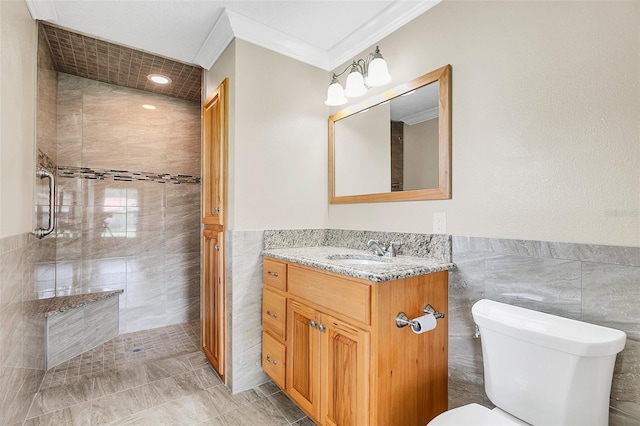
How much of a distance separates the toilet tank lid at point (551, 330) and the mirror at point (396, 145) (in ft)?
2.00

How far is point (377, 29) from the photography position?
191 centimetres

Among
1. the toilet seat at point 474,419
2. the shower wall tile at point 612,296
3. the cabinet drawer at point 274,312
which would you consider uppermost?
the shower wall tile at point 612,296

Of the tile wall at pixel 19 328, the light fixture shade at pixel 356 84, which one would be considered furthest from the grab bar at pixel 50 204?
the light fixture shade at pixel 356 84

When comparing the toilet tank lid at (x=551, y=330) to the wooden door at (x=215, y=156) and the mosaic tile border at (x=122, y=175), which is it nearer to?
the wooden door at (x=215, y=156)

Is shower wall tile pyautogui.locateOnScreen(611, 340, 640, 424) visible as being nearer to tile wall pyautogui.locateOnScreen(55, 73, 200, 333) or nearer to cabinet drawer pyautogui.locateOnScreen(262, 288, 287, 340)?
cabinet drawer pyautogui.locateOnScreen(262, 288, 287, 340)

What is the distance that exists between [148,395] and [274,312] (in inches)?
37.6

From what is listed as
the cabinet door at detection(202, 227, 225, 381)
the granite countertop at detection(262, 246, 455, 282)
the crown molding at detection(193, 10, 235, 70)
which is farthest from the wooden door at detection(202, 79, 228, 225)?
the granite countertop at detection(262, 246, 455, 282)

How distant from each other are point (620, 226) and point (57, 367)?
3402 mm

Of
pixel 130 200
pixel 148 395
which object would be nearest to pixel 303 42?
pixel 130 200

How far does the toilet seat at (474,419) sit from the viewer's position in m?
1.03

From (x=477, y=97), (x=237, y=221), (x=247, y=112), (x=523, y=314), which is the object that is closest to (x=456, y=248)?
(x=523, y=314)

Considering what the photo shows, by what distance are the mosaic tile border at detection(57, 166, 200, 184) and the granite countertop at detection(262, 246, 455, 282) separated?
1.76 m

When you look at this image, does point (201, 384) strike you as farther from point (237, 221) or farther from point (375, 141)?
point (375, 141)

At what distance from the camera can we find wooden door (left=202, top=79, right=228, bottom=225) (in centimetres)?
206
